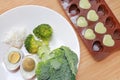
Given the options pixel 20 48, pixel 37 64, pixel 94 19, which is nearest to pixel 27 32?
pixel 20 48

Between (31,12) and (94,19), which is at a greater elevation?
(31,12)

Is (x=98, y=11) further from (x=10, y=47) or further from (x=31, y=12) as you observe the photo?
(x=10, y=47)

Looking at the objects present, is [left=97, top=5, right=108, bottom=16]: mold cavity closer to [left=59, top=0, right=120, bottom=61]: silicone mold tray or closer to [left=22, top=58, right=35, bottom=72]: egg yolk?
[left=59, top=0, right=120, bottom=61]: silicone mold tray

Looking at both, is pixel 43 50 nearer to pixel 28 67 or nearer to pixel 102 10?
pixel 28 67

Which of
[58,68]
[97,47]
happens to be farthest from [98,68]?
[58,68]

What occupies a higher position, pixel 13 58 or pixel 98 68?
pixel 13 58

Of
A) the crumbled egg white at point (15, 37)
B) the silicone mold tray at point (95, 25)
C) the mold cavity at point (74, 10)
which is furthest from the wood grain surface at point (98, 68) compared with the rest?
the crumbled egg white at point (15, 37)

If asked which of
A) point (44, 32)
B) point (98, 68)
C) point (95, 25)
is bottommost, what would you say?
point (98, 68)
